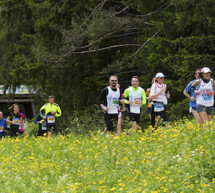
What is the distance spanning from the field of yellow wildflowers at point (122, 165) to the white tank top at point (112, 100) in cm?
151

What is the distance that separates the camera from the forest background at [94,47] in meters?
18.1

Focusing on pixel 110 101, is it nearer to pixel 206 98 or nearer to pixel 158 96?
pixel 158 96

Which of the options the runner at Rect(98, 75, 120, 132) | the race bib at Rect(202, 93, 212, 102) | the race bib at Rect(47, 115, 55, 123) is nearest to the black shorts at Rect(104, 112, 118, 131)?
the runner at Rect(98, 75, 120, 132)

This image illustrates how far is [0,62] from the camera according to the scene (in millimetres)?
28422

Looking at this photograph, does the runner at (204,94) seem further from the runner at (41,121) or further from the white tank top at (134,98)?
the runner at (41,121)

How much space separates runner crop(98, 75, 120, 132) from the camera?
12664mm

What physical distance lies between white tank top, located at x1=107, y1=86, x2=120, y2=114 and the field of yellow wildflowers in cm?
151

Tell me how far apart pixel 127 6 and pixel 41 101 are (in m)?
9.05

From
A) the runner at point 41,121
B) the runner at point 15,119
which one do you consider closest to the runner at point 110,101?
the runner at point 41,121

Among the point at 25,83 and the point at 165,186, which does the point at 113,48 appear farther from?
the point at 165,186

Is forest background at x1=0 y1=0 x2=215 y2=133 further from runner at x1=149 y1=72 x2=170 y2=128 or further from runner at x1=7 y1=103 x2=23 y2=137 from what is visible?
runner at x1=149 y1=72 x2=170 y2=128

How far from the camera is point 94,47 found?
21.8 metres

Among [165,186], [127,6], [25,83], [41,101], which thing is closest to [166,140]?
[165,186]

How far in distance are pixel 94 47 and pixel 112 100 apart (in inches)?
372
